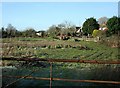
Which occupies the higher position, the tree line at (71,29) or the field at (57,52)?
the tree line at (71,29)

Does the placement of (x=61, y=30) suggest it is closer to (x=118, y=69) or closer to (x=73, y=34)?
(x=73, y=34)

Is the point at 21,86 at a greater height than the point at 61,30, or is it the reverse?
the point at 61,30

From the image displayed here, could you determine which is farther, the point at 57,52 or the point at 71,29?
the point at 71,29

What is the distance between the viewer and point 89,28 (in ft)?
144

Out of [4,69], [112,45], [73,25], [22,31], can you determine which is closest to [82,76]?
[4,69]

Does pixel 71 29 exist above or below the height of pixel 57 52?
above

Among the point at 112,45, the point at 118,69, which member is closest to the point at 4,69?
the point at 118,69

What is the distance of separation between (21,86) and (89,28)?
34.8 m

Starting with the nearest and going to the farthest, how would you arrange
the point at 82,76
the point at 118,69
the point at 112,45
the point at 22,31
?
the point at 82,76
the point at 118,69
the point at 112,45
the point at 22,31

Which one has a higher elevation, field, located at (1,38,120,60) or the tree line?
the tree line

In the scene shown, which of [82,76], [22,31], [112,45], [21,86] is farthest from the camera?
[22,31]

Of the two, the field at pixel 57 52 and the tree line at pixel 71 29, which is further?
the tree line at pixel 71 29

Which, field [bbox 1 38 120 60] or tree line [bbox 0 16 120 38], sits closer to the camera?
field [bbox 1 38 120 60]

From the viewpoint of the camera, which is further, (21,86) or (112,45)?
(112,45)
